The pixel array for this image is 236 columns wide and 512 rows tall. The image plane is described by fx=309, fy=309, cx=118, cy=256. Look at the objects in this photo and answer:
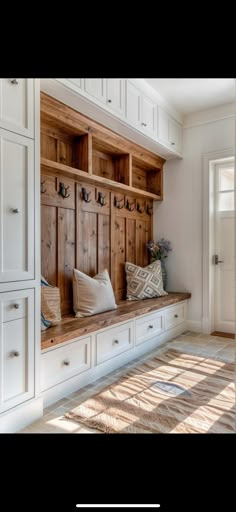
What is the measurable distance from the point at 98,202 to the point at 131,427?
206 cm

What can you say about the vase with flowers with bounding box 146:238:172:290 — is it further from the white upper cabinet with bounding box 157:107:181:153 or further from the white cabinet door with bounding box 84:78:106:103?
the white cabinet door with bounding box 84:78:106:103

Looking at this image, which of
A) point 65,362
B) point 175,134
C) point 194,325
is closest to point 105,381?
point 65,362

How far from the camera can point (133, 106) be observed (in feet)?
9.23

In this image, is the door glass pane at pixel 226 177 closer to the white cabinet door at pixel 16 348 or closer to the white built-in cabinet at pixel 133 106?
the white built-in cabinet at pixel 133 106

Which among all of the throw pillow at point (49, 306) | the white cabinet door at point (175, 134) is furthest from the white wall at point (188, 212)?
the throw pillow at point (49, 306)

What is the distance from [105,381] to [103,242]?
4.51ft

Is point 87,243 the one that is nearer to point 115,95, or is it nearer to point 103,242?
point 103,242

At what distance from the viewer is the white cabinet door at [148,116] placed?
299 cm

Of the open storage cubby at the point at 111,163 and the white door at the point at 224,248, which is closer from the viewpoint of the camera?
the open storage cubby at the point at 111,163

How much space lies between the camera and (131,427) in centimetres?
170

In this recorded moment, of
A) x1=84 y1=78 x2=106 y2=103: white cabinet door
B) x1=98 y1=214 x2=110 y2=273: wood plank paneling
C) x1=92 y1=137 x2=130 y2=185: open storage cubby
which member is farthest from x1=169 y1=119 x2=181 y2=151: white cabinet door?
x1=84 y1=78 x2=106 y2=103: white cabinet door

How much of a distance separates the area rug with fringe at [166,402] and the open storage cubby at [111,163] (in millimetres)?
1918

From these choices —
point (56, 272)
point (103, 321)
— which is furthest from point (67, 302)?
point (103, 321)
